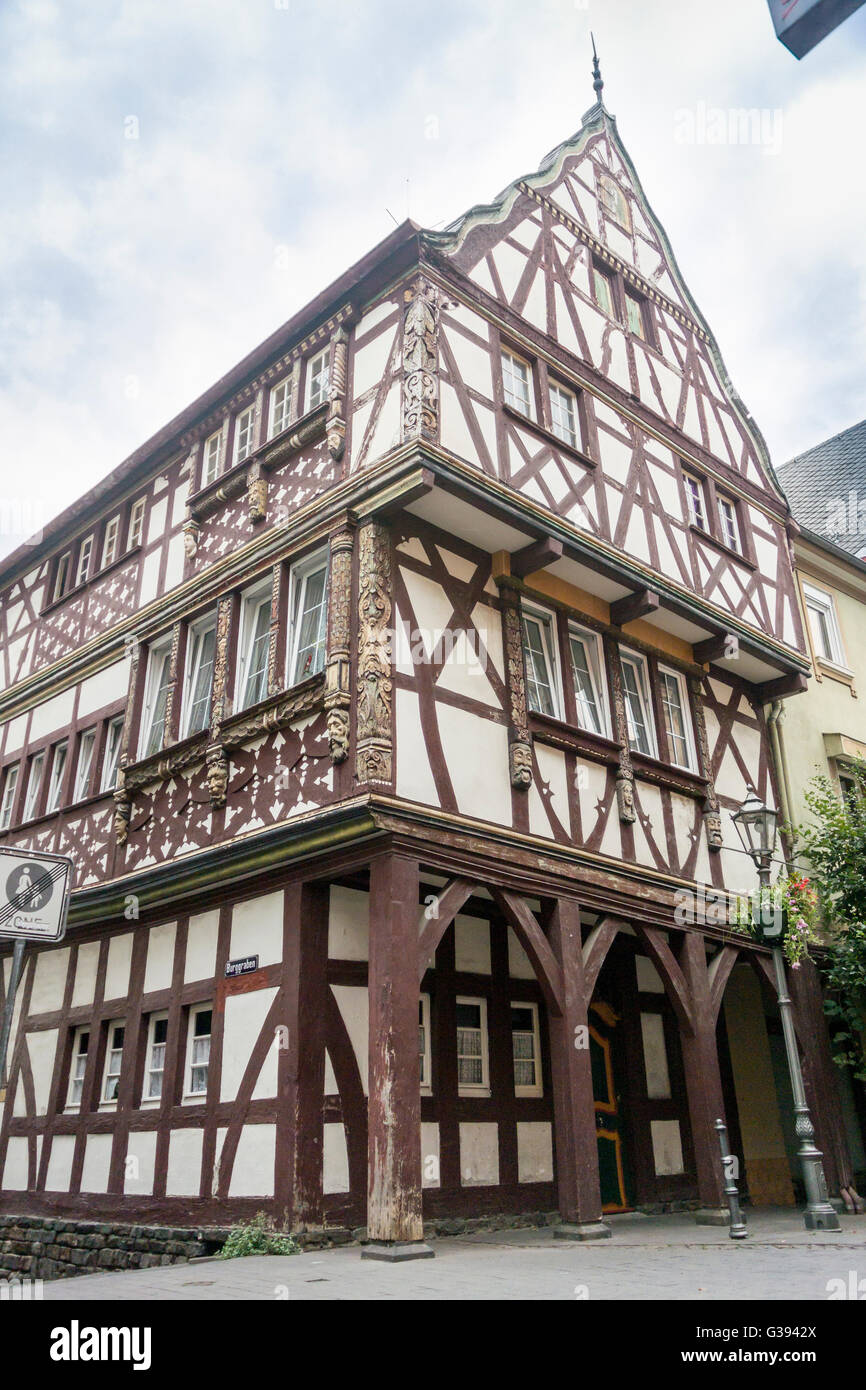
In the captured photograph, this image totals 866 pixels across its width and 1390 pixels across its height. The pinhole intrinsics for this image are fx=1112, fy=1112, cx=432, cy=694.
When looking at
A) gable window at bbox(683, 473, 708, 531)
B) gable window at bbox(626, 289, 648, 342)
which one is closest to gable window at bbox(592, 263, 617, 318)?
gable window at bbox(626, 289, 648, 342)

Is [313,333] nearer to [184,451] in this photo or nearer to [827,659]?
[184,451]

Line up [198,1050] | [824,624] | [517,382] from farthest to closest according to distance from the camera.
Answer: [824,624], [517,382], [198,1050]

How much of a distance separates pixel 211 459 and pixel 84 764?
4.29 metres

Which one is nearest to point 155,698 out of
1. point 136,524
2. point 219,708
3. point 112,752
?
point 112,752

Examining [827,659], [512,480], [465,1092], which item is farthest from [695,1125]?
[827,659]

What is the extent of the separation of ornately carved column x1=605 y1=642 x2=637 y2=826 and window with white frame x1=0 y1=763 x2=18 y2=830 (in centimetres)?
855

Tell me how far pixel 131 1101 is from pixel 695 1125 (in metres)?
5.79

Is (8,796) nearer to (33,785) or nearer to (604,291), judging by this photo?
(33,785)

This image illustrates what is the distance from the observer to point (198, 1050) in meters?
10.8

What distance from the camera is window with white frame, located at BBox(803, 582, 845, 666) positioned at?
16922mm

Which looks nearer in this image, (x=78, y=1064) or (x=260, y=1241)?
(x=260, y=1241)

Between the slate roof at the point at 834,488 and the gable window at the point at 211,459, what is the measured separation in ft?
37.6

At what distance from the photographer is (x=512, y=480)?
11281 mm
